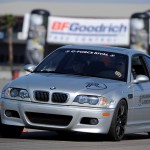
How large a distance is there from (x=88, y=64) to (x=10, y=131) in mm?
1644

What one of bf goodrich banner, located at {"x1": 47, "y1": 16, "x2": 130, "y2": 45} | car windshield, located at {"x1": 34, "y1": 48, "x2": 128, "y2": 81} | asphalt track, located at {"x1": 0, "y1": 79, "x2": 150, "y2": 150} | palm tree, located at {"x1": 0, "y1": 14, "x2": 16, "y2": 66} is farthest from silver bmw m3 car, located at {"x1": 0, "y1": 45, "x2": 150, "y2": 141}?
palm tree, located at {"x1": 0, "y1": 14, "x2": 16, "y2": 66}

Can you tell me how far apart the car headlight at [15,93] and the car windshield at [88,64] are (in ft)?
3.27

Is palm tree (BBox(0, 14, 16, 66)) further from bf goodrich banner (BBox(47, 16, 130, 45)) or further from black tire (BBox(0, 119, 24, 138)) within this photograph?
black tire (BBox(0, 119, 24, 138))

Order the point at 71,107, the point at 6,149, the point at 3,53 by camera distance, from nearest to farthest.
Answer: the point at 6,149 < the point at 71,107 < the point at 3,53

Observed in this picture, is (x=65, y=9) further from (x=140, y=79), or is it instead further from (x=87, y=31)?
(x=140, y=79)

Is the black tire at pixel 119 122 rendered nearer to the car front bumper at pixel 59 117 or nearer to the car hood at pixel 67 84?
the car front bumper at pixel 59 117

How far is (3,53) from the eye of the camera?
10475 centimetres

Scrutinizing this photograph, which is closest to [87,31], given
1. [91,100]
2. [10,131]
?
[10,131]

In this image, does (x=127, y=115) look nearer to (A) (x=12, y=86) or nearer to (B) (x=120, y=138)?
(B) (x=120, y=138)

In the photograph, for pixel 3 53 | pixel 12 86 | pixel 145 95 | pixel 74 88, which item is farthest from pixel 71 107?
pixel 3 53

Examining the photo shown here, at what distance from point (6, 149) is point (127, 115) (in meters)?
2.53

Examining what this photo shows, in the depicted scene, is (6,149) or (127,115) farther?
(127,115)

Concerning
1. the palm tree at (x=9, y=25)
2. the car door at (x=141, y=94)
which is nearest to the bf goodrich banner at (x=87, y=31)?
the palm tree at (x=9, y=25)

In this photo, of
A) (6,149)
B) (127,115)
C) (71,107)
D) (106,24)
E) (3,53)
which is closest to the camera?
(6,149)
